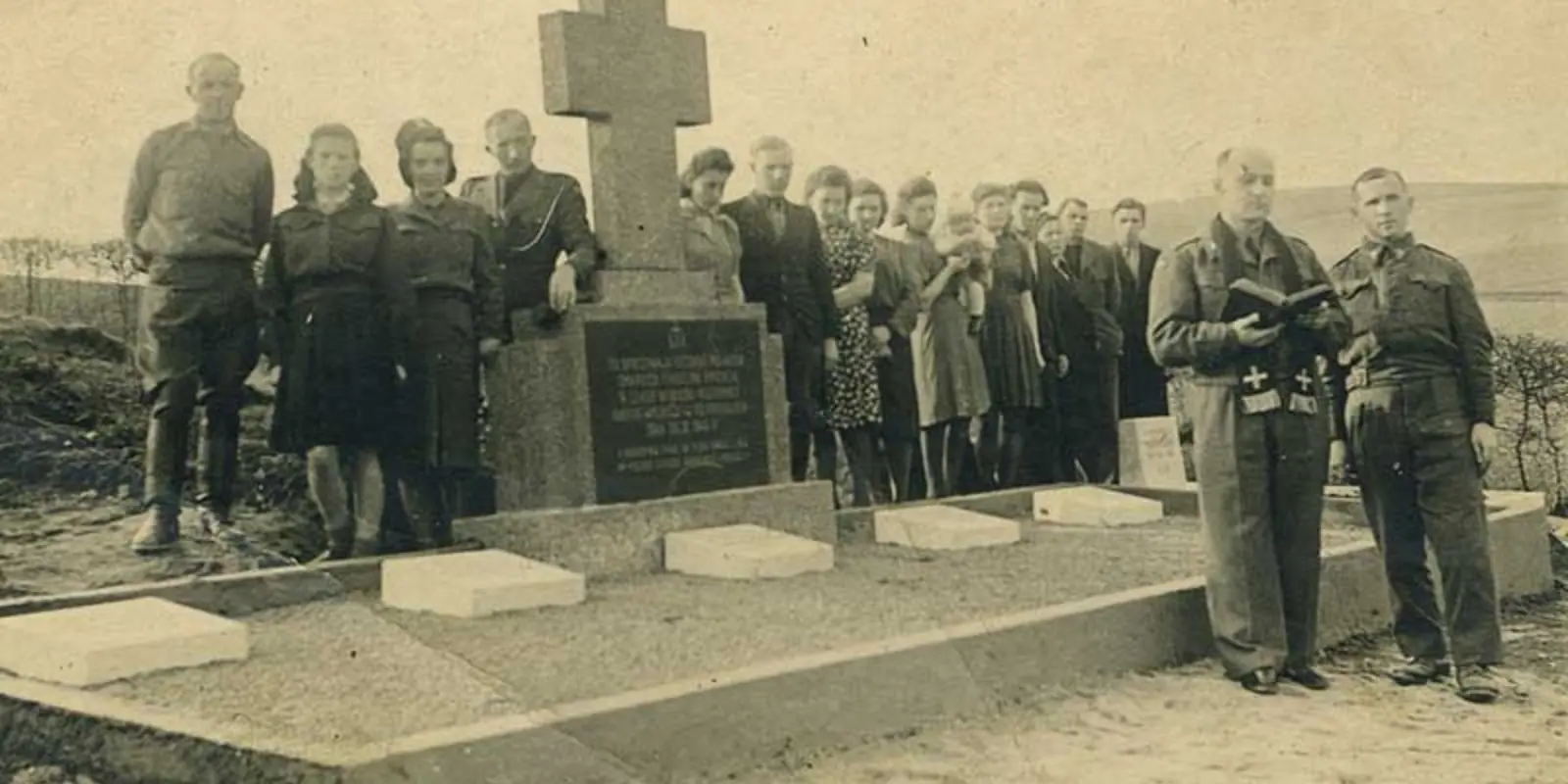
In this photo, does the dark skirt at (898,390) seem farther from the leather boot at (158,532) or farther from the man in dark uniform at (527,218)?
the leather boot at (158,532)

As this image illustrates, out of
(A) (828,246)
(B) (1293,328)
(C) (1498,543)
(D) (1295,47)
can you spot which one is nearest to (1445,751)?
(B) (1293,328)

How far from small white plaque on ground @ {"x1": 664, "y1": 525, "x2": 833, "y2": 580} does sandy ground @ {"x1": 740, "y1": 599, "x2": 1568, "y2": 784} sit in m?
1.53

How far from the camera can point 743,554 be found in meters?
5.76

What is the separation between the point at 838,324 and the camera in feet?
25.8

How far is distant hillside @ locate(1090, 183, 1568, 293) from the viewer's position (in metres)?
6.70

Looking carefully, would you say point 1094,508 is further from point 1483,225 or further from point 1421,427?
point 1421,427

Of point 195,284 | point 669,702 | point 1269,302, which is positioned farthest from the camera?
point 195,284

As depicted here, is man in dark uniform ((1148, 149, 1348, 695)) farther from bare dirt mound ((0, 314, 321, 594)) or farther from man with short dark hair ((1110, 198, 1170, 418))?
man with short dark hair ((1110, 198, 1170, 418))

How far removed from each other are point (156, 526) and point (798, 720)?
9.36ft

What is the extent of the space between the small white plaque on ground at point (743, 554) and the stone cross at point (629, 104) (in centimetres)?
129

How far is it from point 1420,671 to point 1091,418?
15.0ft

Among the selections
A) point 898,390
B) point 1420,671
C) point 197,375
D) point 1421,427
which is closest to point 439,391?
point 197,375

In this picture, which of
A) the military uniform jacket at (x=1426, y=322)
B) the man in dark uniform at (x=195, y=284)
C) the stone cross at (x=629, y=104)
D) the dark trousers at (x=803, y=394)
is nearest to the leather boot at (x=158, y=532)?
the man in dark uniform at (x=195, y=284)

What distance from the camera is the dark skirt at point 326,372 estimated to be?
19.3 ft
